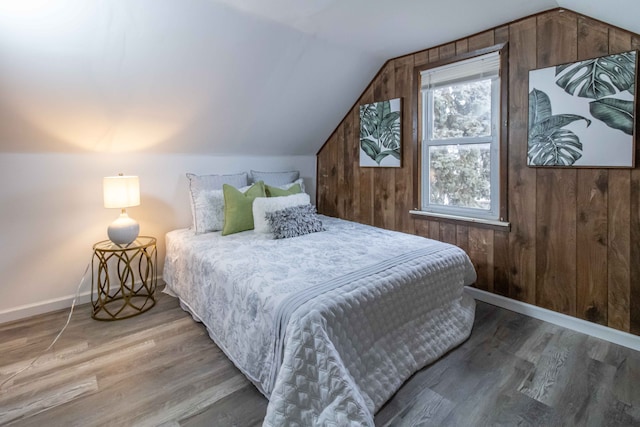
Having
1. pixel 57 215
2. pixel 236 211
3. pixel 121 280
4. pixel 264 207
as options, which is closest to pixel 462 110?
pixel 264 207

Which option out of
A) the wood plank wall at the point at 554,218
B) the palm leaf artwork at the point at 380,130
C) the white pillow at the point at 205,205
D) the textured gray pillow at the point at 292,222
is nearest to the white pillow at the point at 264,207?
the textured gray pillow at the point at 292,222

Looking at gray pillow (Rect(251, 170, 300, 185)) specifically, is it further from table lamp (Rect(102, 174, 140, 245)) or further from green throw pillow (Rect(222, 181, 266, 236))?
table lamp (Rect(102, 174, 140, 245))

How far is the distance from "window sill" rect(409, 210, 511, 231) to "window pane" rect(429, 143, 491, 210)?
11 centimetres

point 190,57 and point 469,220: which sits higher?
point 190,57

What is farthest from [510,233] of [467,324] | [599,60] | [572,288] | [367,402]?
[367,402]

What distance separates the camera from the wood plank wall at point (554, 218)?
211 cm

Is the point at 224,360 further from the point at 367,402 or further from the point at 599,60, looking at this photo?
the point at 599,60

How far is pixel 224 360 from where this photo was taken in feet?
6.61

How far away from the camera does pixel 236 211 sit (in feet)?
9.46

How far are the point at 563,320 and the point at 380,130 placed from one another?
220 cm

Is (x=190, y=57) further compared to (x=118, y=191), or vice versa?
(x=118, y=191)

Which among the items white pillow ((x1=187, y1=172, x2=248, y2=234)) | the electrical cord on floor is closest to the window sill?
white pillow ((x1=187, y1=172, x2=248, y2=234))

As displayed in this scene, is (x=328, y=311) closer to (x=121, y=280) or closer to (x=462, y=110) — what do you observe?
(x=121, y=280)

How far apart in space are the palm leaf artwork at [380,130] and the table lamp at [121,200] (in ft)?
7.25
